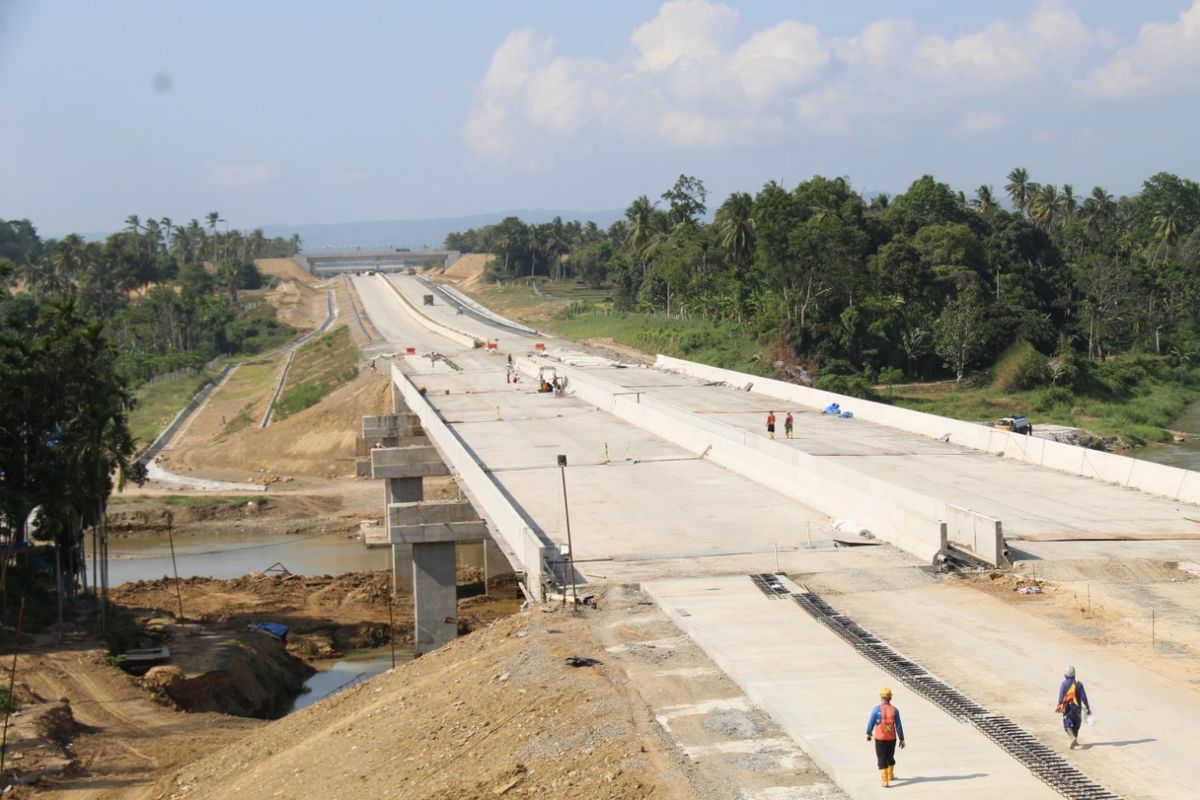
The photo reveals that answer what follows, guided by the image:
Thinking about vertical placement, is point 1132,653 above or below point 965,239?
below

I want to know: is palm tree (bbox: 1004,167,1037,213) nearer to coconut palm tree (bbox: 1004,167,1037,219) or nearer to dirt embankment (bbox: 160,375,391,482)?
coconut palm tree (bbox: 1004,167,1037,219)

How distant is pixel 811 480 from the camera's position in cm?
3238

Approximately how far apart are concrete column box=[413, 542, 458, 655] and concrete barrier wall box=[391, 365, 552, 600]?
6.29ft

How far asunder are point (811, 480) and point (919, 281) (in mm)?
61053

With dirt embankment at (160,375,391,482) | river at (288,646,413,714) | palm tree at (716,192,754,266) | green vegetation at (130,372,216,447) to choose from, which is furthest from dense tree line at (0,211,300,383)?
river at (288,646,413,714)

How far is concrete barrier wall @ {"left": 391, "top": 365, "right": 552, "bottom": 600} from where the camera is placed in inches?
959

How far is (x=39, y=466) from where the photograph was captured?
31.9 meters

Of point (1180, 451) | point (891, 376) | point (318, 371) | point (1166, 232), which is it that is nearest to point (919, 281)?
point (891, 376)

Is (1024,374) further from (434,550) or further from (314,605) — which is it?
(434,550)

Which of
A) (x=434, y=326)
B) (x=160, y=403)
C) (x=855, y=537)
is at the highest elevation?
(x=855, y=537)

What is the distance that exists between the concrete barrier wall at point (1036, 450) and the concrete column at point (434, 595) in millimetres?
15642

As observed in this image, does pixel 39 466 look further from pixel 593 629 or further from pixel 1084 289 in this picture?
pixel 1084 289

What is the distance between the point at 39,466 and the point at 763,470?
17191 mm

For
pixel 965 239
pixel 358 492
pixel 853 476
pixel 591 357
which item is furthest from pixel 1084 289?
pixel 853 476
